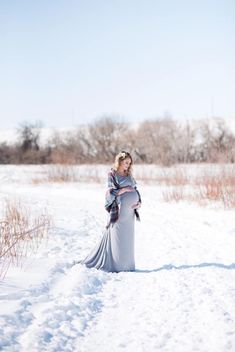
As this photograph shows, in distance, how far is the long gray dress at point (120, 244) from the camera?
243 inches

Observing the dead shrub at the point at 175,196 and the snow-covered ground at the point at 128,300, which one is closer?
the snow-covered ground at the point at 128,300

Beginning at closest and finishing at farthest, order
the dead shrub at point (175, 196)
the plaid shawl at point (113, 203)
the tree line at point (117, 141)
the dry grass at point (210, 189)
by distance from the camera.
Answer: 1. the plaid shawl at point (113, 203)
2. the dry grass at point (210, 189)
3. the dead shrub at point (175, 196)
4. the tree line at point (117, 141)

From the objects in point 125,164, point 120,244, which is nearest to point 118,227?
point 120,244

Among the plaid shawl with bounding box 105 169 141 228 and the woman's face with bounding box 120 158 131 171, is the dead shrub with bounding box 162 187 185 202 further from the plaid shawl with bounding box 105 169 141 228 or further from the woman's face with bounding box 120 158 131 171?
the plaid shawl with bounding box 105 169 141 228

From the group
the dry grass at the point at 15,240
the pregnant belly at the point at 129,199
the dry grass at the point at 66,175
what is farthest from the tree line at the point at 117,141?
the pregnant belly at the point at 129,199

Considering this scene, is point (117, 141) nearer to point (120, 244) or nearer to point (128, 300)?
point (120, 244)

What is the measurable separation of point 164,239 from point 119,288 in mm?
3705

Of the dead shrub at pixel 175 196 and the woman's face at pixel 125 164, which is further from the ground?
the woman's face at pixel 125 164

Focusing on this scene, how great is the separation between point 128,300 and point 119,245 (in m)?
1.37

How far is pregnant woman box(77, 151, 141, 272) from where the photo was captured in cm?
616

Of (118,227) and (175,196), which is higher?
(118,227)

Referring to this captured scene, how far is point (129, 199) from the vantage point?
6.26 metres

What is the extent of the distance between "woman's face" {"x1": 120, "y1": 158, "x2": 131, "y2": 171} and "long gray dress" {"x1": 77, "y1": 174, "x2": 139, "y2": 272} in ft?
0.42

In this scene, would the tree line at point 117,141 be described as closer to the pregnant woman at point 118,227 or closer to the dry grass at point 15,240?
the dry grass at point 15,240
